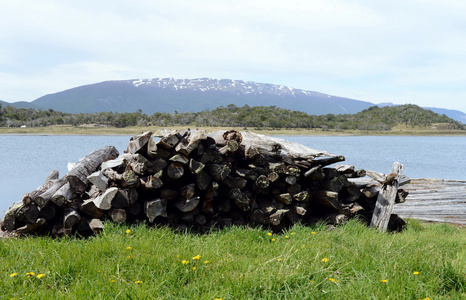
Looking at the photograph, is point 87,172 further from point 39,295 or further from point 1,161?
point 1,161

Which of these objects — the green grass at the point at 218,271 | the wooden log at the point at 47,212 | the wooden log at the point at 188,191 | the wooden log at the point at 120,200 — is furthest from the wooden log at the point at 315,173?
the wooden log at the point at 47,212

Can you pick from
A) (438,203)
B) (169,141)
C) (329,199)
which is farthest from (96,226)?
(438,203)

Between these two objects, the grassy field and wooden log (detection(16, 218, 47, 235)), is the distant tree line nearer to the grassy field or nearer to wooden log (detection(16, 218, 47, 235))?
the grassy field

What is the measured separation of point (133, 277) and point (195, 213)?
94.0 inches

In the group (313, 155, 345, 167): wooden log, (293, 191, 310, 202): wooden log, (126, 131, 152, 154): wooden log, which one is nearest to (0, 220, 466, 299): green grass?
(126, 131, 152, 154): wooden log

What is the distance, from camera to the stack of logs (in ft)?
18.4

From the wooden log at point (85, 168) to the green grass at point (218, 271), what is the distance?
1.31 m

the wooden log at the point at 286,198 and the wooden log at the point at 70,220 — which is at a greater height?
the wooden log at the point at 286,198

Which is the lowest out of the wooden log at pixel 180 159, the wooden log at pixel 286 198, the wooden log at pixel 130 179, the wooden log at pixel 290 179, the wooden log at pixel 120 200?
the wooden log at pixel 286 198

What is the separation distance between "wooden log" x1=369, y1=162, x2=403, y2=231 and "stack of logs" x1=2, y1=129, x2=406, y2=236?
0.50m

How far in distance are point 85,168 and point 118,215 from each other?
4.68 ft

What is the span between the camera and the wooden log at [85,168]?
19.6 feet

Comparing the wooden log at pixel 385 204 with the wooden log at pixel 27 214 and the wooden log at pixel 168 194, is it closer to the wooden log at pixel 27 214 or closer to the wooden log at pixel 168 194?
the wooden log at pixel 168 194

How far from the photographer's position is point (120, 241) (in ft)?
15.6
